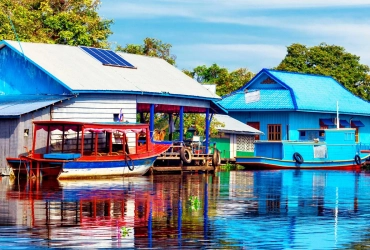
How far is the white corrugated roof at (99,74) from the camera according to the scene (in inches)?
1436

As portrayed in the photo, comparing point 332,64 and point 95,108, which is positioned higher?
point 332,64

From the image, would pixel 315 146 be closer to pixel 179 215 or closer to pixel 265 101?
pixel 265 101

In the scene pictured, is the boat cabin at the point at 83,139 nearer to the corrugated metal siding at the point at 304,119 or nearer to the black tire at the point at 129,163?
the black tire at the point at 129,163

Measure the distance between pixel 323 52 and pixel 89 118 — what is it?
1664 inches

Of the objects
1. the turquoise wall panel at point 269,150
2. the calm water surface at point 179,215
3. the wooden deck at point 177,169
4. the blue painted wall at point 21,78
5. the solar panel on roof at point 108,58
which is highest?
the solar panel on roof at point 108,58

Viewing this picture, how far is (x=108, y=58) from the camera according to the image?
40969mm

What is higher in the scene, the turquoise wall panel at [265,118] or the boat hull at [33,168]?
the turquoise wall panel at [265,118]

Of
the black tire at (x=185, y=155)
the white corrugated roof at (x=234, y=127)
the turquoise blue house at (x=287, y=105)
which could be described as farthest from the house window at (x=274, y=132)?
the black tire at (x=185, y=155)

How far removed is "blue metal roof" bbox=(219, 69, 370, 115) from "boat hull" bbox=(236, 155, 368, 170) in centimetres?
513

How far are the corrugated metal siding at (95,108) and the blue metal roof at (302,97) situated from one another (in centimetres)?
1965

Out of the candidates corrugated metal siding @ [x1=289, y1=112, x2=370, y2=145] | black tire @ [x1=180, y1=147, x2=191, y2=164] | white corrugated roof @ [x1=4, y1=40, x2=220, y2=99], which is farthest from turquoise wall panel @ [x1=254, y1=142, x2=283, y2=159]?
black tire @ [x1=180, y1=147, x2=191, y2=164]

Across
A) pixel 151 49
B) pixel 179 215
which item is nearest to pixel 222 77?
pixel 151 49

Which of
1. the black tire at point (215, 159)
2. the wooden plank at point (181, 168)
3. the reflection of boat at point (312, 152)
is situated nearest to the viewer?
the wooden plank at point (181, 168)

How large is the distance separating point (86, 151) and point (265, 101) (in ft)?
77.6
